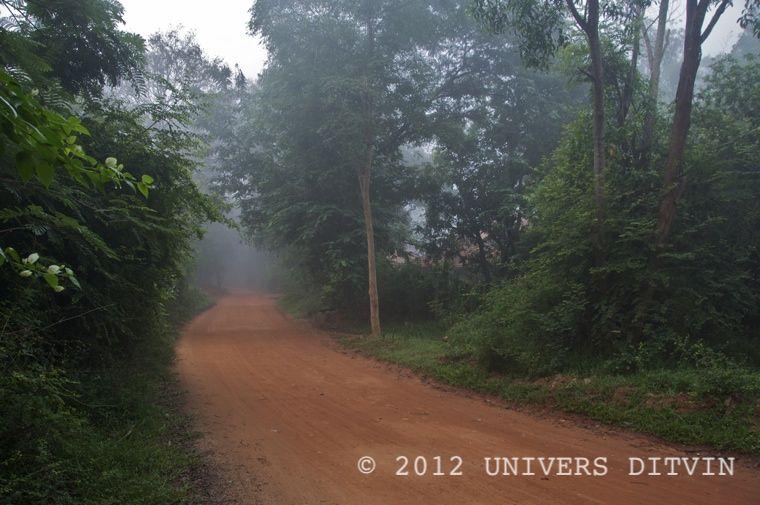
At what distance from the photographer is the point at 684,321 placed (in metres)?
8.55

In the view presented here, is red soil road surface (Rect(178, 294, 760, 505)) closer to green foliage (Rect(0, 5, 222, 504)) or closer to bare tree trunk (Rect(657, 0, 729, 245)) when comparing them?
green foliage (Rect(0, 5, 222, 504))

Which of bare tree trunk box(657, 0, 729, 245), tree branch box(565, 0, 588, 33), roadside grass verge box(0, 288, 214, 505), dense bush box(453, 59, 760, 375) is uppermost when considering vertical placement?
tree branch box(565, 0, 588, 33)

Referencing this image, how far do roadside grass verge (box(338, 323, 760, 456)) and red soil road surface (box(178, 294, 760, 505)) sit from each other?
0.35 metres

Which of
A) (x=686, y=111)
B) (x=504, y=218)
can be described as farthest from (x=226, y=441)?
(x=504, y=218)

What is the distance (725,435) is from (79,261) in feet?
27.1

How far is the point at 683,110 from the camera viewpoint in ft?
30.0

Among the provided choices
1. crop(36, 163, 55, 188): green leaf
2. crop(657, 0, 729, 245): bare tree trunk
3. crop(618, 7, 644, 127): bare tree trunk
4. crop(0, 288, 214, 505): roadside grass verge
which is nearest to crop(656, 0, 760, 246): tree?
crop(657, 0, 729, 245): bare tree trunk

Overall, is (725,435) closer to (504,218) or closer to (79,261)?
(79,261)

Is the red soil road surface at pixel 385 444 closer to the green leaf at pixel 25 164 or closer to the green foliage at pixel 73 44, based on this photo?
the green leaf at pixel 25 164

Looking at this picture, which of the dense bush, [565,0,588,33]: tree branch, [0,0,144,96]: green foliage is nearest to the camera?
[0,0,144,96]: green foliage

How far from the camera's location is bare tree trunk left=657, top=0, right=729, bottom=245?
355 inches

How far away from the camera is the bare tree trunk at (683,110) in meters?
9.02

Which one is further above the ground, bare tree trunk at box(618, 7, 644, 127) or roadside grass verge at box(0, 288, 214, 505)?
bare tree trunk at box(618, 7, 644, 127)

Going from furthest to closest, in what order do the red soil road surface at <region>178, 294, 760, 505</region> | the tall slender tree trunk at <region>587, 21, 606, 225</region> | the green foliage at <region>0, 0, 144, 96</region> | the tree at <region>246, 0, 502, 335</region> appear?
the tree at <region>246, 0, 502, 335</region>, the tall slender tree trunk at <region>587, 21, 606, 225</region>, the green foliage at <region>0, 0, 144, 96</region>, the red soil road surface at <region>178, 294, 760, 505</region>
